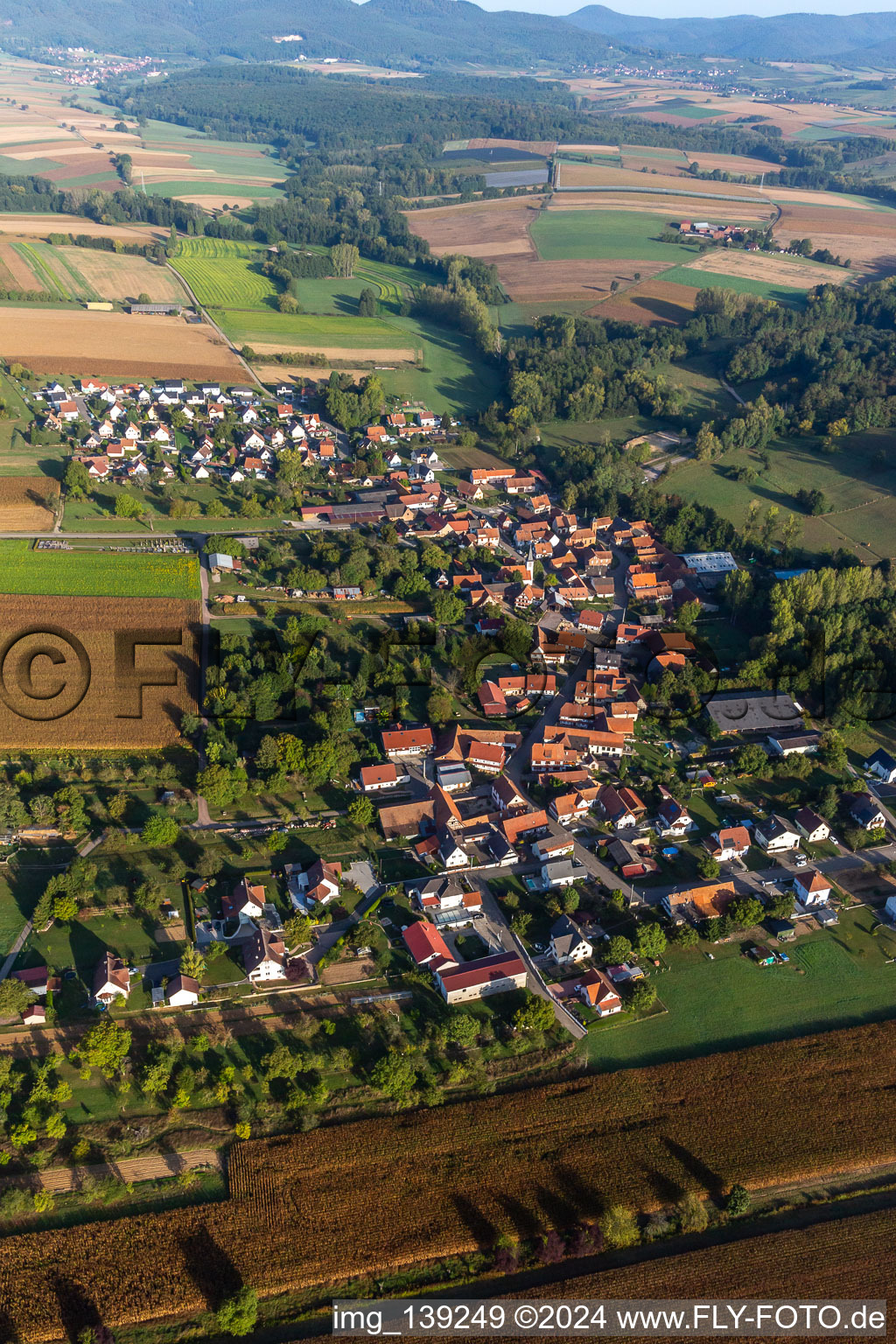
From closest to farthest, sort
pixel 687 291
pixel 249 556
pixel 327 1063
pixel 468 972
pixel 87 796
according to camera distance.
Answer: pixel 327 1063, pixel 468 972, pixel 87 796, pixel 249 556, pixel 687 291

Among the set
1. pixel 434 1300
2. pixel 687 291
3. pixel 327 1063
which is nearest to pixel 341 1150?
pixel 327 1063

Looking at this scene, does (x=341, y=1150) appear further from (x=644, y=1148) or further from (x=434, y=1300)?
(x=644, y=1148)

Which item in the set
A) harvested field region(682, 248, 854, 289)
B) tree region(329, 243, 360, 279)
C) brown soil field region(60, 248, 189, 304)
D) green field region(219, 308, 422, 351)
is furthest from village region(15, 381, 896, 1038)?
harvested field region(682, 248, 854, 289)

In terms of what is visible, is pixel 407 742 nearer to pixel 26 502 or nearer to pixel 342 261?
pixel 26 502

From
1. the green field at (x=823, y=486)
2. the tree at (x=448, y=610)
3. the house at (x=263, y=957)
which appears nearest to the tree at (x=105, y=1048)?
the house at (x=263, y=957)

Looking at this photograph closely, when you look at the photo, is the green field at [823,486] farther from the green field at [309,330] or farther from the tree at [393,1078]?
the tree at [393,1078]

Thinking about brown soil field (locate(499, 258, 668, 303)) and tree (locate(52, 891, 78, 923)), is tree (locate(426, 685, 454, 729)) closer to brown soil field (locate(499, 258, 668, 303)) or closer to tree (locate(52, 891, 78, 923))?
tree (locate(52, 891, 78, 923))
